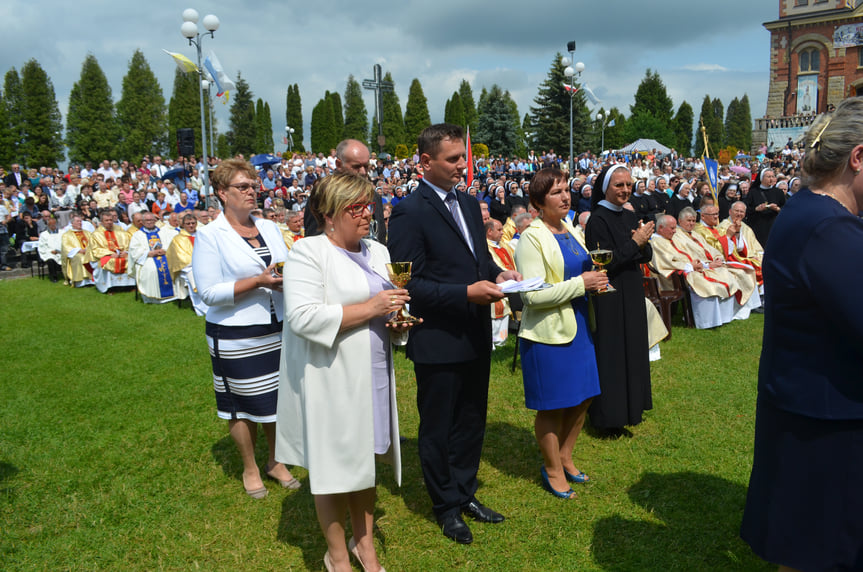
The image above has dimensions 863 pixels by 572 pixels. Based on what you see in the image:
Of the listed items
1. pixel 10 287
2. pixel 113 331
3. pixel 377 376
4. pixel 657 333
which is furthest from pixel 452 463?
pixel 10 287

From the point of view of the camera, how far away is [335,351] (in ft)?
8.93

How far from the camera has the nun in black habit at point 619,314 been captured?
4.48 metres

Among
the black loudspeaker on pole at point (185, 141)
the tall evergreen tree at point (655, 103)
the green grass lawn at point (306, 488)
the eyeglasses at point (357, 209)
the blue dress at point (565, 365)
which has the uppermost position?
the tall evergreen tree at point (655, 103)

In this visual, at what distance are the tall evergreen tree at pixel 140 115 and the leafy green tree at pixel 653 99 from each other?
49847mm

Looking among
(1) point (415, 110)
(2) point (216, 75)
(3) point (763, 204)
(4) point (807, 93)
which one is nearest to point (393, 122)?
(1) point (415, 110)

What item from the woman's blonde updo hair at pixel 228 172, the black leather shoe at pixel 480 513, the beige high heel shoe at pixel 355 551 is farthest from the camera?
the woman's blonde updo hair at pixel 228 172

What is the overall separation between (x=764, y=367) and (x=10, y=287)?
16.0 metres

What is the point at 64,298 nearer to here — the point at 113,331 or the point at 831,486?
the point at 113,331

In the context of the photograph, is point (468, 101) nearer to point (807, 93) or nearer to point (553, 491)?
point (807, 93)

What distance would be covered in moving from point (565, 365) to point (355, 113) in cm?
6669

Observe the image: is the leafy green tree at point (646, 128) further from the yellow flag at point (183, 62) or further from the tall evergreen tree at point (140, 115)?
the yellow flag at point (183, 62)

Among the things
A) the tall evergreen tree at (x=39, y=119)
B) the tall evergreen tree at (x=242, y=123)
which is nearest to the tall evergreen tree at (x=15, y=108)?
the tall evergreen tree at (x=39, y=119)

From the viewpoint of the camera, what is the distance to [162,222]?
13.6 metres

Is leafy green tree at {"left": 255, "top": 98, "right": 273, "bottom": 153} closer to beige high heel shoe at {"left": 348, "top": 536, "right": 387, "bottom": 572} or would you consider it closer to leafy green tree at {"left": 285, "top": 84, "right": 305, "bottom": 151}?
leafy green tree at {"left": 285, "top": 84, "right": 305, "bottom": 151}
